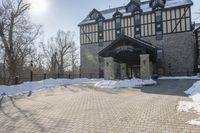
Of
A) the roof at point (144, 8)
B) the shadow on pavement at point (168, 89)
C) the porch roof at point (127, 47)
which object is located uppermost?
the roof at point (144, 8)

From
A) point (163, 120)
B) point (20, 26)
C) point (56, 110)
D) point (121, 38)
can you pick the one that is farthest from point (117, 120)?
point (20, 26)

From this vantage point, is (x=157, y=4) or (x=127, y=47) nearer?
(x=127, y=47)

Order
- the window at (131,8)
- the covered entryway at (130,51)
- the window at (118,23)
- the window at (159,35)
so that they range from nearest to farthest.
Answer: the covered entryway at (130,51) → the window at (159,35) → the window at (131,8) → the window at (118,23)

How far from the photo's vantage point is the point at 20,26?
26.9m

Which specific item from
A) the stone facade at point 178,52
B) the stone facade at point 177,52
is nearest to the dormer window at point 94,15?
the stone facade at point 177,52

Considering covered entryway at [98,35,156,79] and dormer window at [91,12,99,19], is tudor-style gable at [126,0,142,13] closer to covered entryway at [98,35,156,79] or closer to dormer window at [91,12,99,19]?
dormer window at [91,12,99,19]

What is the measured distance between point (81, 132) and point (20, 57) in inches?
998

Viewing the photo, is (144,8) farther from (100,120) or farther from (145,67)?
(100,120)

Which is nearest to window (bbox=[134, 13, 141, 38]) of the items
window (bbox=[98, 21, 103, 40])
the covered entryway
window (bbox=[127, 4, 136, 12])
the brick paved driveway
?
window (bbox=[127, 4, 136, 12])

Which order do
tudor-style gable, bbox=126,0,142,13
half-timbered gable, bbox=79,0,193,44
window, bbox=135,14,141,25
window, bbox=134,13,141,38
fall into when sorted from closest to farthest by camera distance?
1. half-timbered gable, bbox=79,0,193,44
2. window, bbox=134,13,141,38
3. window, bbox=135,14,141,25
4. tudor-style gable, bbox=126,0,142,13

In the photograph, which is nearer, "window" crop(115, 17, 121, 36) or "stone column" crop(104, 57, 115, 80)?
"stone column" crop(104, 57, 115, 80)

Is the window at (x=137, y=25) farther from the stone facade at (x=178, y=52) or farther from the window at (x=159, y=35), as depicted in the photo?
the window at (x=159, y=35)

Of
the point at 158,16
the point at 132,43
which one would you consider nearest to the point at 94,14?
the point at 158,16

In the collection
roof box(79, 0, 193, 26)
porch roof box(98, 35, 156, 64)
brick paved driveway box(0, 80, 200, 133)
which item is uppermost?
roof box(79, 0, 193, 26)
